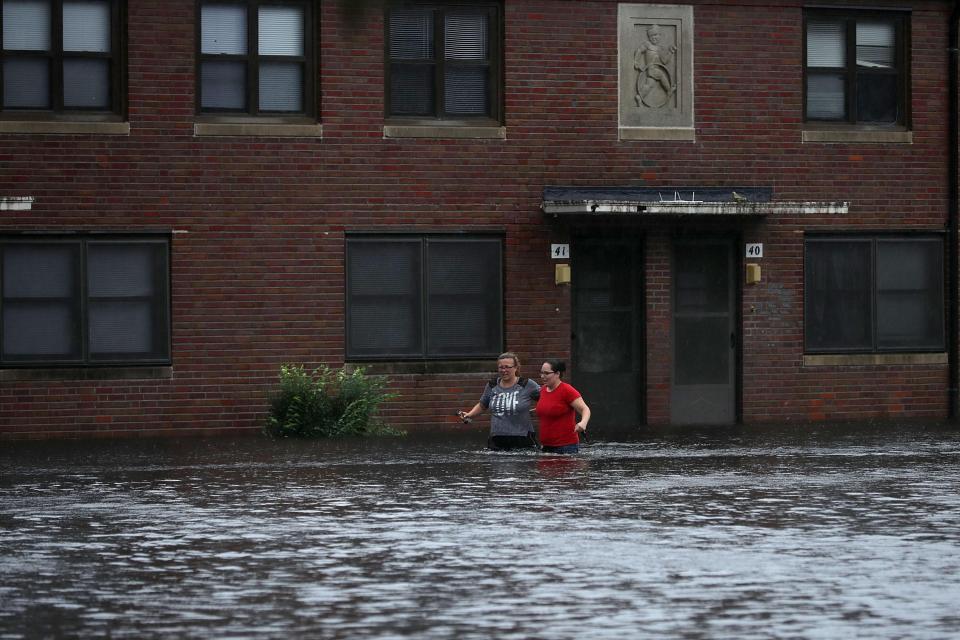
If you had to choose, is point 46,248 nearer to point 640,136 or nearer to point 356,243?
point 356,243

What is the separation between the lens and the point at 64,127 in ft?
75.2

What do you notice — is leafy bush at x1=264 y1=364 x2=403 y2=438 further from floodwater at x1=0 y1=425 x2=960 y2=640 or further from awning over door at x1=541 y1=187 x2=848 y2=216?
awning over door at x1=541 y1=187 x2=848 y2=216

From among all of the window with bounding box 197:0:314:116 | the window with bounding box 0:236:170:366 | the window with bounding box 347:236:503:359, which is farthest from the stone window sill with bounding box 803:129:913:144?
the window with bounding box 0:236:170:366

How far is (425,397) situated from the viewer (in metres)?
24.2

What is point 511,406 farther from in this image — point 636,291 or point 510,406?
point 636,291

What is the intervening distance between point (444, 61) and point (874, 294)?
22.6 feet

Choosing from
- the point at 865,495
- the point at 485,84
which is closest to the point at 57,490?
the point at 865,495

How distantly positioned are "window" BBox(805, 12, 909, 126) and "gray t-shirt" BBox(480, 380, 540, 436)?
8.22 metres

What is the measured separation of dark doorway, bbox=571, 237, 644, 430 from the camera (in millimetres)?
25172

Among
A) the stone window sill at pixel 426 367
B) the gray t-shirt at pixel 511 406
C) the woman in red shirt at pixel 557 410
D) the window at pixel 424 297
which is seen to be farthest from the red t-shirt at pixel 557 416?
the window at pixel 424 297

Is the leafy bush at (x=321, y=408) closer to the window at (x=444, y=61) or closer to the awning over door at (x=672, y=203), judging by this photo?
the awning over door at (x=672, y=203)

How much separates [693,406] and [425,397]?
3797 mm

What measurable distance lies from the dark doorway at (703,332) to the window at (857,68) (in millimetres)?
2453

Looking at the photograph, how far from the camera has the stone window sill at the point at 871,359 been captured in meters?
25.6
